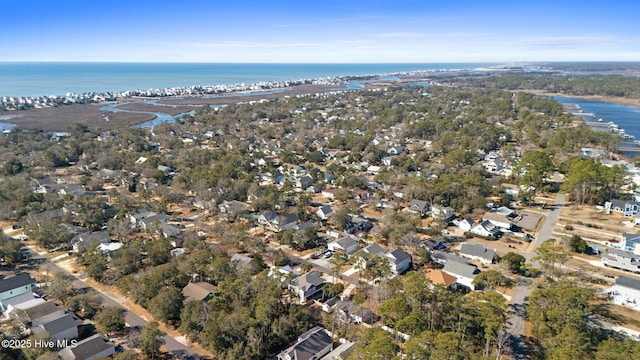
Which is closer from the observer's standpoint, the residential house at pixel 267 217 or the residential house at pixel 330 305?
the residential house at pixel 330 305

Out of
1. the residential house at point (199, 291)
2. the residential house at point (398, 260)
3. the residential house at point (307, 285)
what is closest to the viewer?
the residential house at point (199, 291)

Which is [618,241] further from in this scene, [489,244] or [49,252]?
[49,252]

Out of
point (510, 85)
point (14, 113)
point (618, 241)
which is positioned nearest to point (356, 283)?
point (618, 241)

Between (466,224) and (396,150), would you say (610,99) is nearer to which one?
(396,150)

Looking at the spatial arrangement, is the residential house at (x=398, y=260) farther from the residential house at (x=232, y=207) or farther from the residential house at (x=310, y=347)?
the residential house at (x=232, y=207)

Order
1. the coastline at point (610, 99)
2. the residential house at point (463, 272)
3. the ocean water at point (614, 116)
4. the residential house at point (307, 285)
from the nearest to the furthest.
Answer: the residential house at point (307, 285)
the residential house at point (463, 272)
the ocean water at point (614, 116)
the coastline at point (610, 99)

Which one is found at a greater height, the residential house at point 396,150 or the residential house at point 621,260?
the residential house at point 396,150

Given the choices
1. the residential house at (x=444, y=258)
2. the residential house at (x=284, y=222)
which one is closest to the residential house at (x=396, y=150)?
the residential house at (x=284, y=222)

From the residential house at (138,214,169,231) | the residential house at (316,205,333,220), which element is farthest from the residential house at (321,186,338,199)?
the residential house at (138,214,169,231)
